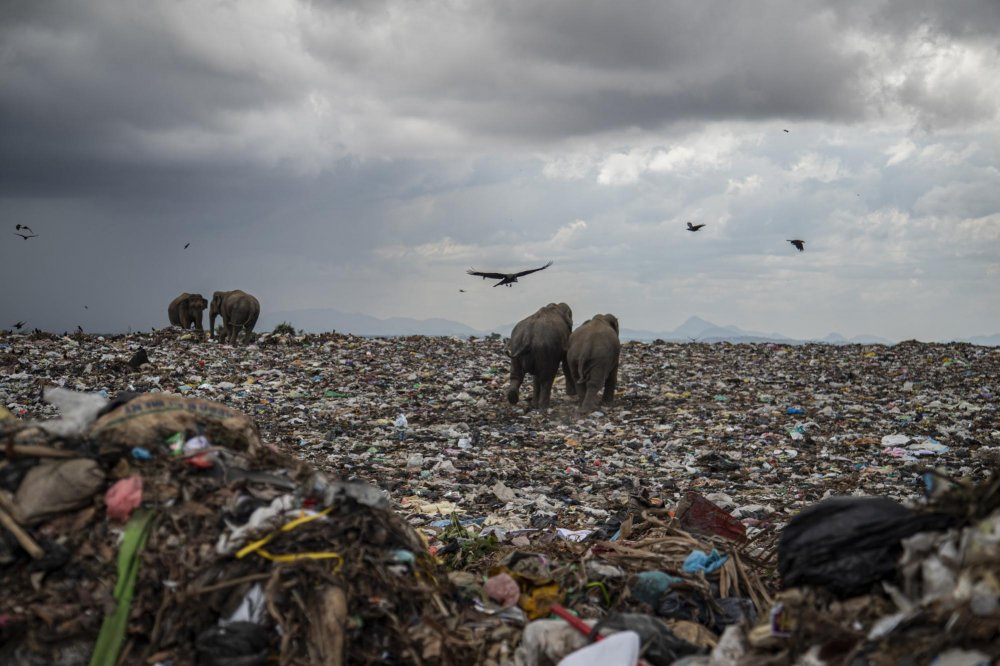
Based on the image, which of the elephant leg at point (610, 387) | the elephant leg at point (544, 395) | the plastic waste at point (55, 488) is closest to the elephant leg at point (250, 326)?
the elephant leg at point (544, 395)

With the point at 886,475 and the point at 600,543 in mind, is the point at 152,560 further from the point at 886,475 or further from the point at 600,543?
the point at 886,475

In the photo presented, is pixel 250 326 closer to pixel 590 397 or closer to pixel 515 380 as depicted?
pixel 515 380

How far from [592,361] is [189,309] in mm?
13934

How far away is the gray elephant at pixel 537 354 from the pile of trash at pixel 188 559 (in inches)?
327

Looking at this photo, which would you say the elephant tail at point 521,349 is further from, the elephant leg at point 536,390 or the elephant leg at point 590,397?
the elephant leg at point 590,397

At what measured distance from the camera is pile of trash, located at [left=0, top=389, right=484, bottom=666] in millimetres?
3012

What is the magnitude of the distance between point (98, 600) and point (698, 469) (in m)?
6.55

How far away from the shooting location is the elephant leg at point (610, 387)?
1211 centimetres

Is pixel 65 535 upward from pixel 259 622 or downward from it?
upward

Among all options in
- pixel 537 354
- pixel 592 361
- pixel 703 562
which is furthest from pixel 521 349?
pixel 703 562

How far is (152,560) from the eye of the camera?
3164 mm

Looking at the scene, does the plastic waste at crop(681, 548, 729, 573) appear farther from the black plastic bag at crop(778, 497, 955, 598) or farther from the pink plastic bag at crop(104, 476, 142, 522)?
the pink plastic bag at crop(104, 476, 142, 522)

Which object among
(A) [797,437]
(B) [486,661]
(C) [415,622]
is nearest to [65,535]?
(C) [415,622]

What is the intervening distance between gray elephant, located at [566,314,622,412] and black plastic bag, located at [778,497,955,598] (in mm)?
8256
